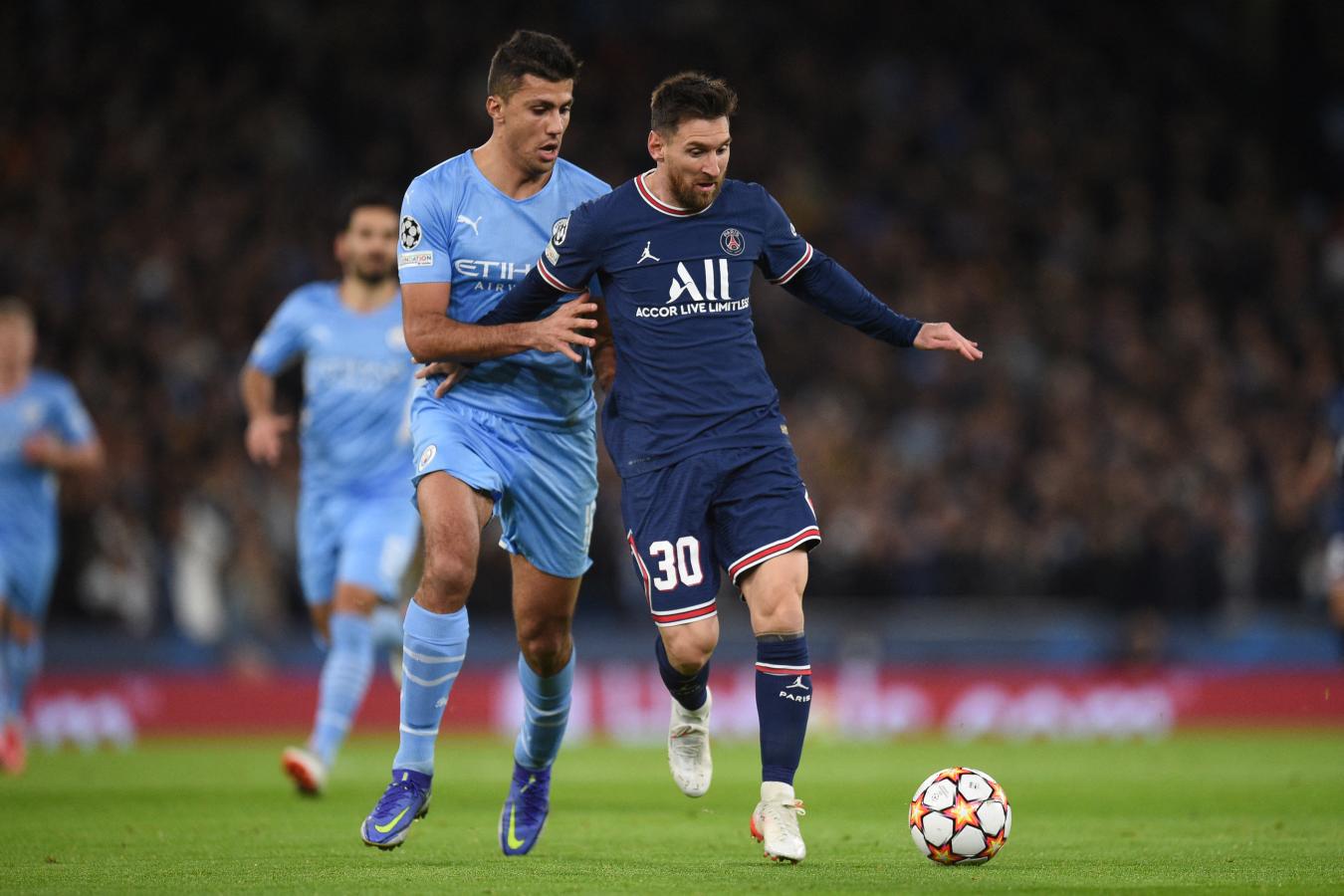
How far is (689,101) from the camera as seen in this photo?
6547 millimetres

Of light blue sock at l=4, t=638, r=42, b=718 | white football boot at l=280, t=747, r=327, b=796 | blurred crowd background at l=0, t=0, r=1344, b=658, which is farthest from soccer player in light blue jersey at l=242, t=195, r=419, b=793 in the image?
blurred crowd background at l=0, t=0, r=1344, b=658

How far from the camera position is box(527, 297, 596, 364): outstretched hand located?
666 centimetres

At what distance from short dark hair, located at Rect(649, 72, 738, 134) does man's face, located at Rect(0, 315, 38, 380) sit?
7028 millimetres

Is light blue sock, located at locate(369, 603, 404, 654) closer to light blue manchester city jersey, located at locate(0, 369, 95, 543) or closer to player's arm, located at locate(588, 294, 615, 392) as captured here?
light blue manchester city jersey, located at locate(0, 369, 95, 543)

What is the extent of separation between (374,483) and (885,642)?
891 centimetres

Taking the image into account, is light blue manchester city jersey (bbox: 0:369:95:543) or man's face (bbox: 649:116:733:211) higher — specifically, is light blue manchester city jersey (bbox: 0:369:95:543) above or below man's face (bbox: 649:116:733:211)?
below

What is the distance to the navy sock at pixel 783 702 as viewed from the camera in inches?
255

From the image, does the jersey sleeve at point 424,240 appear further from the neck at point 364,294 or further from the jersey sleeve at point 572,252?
the neck at point 364,294

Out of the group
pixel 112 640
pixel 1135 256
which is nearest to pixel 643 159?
pixel 1135 256

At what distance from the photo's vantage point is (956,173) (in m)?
24.0

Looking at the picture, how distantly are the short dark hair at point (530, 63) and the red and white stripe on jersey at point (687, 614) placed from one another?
82.5 inches

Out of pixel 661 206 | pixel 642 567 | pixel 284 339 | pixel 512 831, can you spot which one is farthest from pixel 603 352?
pixel 284 339

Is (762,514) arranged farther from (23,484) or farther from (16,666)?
(16,666)

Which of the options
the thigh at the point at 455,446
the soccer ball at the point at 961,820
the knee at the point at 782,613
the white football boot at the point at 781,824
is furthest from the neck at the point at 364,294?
the soccer ball at the point at 961,820
